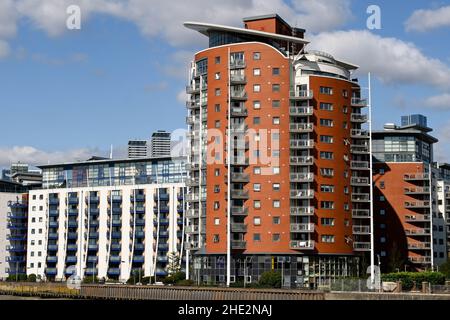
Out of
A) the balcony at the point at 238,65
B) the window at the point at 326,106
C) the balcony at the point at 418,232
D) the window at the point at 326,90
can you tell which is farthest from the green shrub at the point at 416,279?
the balcony at the point at 238,65

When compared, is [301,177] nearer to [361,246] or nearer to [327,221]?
[327,221]

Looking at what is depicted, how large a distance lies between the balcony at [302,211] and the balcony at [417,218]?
31650 mm

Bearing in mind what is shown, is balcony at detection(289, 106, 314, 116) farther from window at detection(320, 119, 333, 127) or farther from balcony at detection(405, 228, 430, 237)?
balcony at detection(405, 228, 430, 237)

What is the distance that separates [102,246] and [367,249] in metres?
76.4

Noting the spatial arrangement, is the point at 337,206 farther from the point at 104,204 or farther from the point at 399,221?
the point at 104,204

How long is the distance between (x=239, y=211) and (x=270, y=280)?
1422cm

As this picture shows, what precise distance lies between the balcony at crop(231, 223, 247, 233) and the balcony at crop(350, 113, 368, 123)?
28271 mm

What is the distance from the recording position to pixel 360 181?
135750mm

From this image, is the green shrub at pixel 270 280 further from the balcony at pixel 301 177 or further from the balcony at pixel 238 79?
the balcony at pixel 238 79

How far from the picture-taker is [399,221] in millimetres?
151500

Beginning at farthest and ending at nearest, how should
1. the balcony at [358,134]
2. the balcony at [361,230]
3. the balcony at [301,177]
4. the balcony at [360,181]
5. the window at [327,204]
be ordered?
the balcony at [358,134] < the balcony at [360,181] < the balcony at [361,230] < the window at [327,204] < the balcony at [301,177]

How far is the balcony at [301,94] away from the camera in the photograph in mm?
130250
